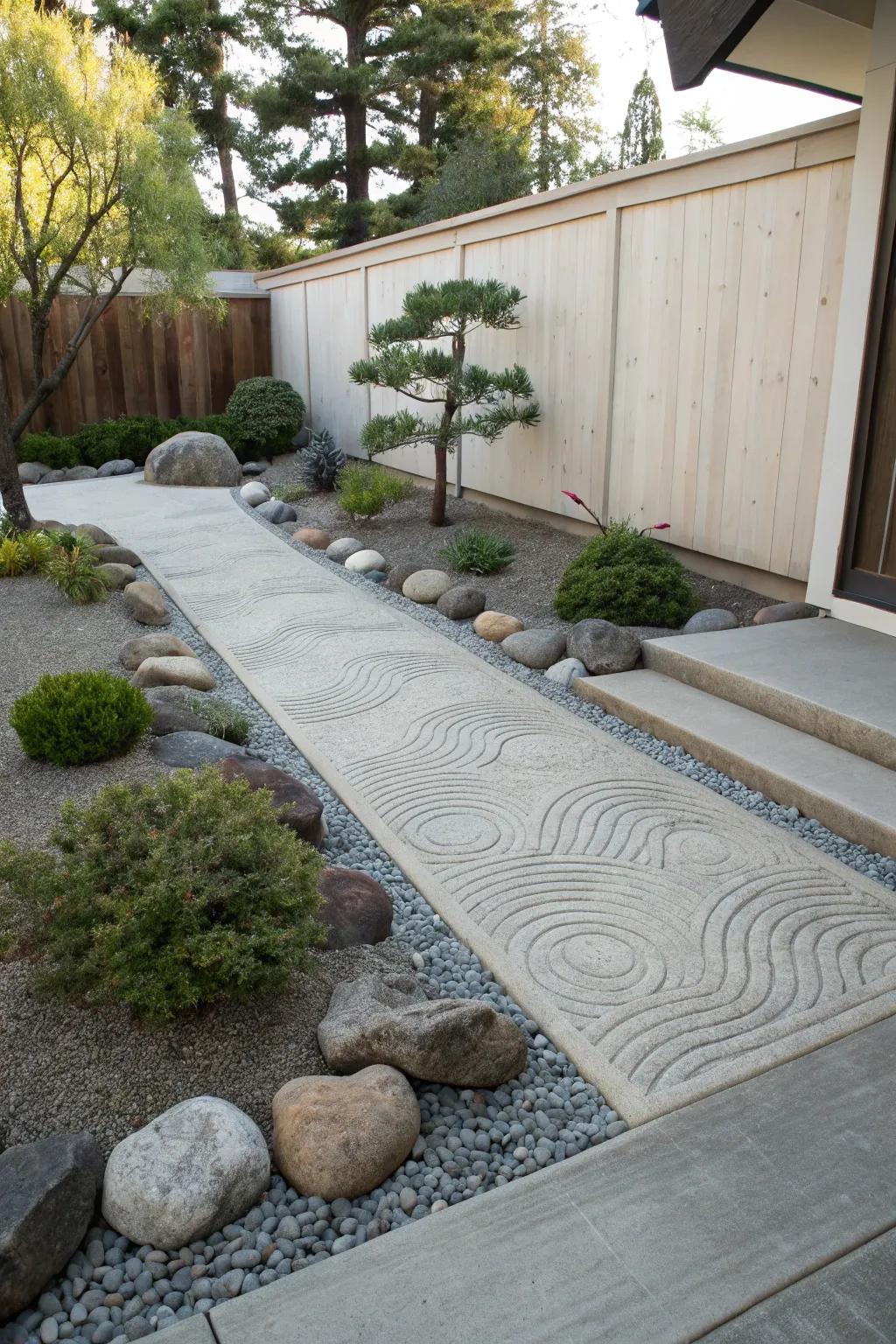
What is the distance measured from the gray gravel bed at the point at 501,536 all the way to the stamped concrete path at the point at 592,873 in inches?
40.7

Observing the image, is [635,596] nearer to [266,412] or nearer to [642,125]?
[266,412]

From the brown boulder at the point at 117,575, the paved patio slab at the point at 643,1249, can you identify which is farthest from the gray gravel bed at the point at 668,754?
the brown boulder at the point at 117,575

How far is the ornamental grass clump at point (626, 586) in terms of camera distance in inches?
223

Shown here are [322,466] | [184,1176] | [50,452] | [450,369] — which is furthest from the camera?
[50,452]

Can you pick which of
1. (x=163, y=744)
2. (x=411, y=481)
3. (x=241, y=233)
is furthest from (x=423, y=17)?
(x=163, y=744)

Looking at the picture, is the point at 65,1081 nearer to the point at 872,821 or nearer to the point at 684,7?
the point at 872,821

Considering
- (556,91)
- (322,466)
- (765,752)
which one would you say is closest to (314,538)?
(322,466)

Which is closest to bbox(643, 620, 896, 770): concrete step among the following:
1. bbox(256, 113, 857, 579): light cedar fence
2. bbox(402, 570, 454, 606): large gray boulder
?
bbox(256, 113, 857, 579): light cedar fence

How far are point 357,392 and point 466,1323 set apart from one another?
35.4 feet

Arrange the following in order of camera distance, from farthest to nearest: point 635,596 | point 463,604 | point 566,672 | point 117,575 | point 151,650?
point 117,575, point 463,604, point 635,596, point 566,672, point 151,650

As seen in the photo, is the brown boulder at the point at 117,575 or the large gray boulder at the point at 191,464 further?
the large gray boulder at the point at 191,464

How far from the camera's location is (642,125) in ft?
57.6

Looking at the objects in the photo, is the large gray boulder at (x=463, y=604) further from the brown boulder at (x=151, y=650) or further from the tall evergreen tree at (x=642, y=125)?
the tall evergreen tree at (x=642, y=125)

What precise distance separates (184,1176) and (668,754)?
2.86 metres
